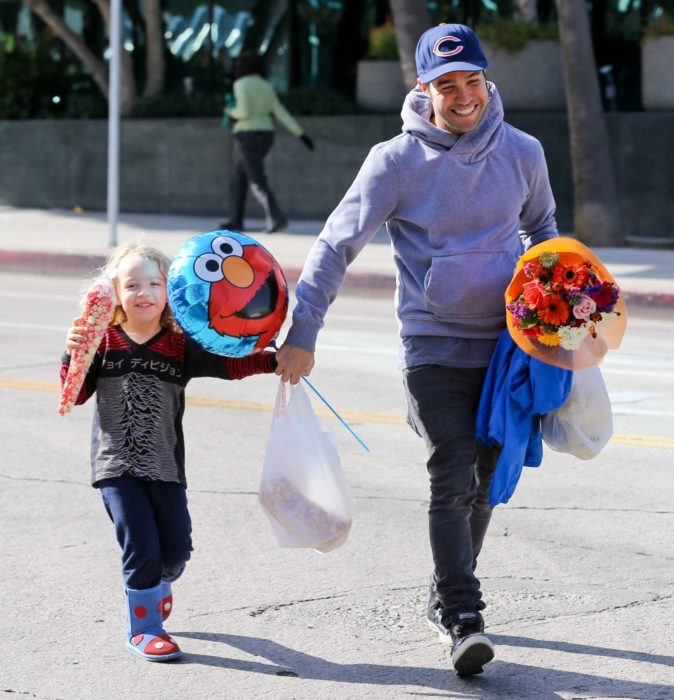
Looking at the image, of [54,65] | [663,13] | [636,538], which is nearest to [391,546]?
[636,538]

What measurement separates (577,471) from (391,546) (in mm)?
1550

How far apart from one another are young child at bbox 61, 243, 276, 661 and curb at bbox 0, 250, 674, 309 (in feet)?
30.8

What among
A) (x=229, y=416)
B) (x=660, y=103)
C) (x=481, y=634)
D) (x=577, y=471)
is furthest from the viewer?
(x=660, y=103)

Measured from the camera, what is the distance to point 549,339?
4.47 meters

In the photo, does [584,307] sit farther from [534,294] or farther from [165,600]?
[165,600]

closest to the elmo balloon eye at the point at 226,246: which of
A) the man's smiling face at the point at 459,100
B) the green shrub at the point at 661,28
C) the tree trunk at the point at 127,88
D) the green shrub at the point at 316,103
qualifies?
the man's smiling face at the point at 459,100

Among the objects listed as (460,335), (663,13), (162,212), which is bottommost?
(162,212)

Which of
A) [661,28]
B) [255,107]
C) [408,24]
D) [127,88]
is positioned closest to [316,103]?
[255,107]

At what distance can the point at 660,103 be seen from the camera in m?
17.8

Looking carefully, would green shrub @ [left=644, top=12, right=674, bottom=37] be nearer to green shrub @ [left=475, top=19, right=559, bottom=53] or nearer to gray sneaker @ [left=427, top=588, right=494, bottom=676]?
green shrub @ [left=475, top=19, right=559, bottom=53]

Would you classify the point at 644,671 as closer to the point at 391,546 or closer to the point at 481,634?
the point at 481,634

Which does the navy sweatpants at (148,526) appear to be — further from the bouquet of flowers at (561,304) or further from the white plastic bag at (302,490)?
the bouquet of flowers at (561,304)

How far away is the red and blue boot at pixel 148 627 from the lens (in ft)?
15.2

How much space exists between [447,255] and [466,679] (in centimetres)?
123
